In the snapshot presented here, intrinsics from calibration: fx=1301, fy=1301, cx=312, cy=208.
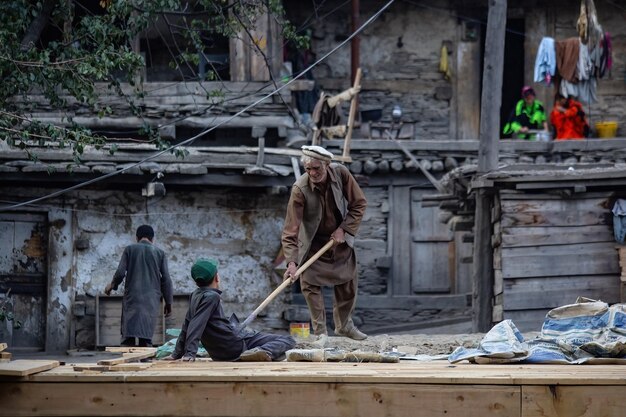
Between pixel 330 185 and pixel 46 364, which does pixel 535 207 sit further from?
pixel 46 364

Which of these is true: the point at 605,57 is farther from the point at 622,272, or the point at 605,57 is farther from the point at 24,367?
the point at 24,367

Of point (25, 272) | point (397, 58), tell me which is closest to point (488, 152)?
point (397, 58)

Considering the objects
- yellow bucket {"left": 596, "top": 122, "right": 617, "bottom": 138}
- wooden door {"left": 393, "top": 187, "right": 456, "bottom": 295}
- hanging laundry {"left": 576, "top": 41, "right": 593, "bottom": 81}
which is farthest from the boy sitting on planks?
yellow bucket {"left": 596, "top": 122, "right": 617, "bottom": 138}

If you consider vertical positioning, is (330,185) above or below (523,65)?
below

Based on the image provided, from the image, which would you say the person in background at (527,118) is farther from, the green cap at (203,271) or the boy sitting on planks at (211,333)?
the green cap at (203,271)

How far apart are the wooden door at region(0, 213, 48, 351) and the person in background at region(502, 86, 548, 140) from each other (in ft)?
25.1

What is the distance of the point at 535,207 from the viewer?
15.1 m

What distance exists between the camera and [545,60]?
2023 cm

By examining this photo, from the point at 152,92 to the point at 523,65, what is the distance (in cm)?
769

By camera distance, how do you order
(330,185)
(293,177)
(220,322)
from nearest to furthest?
(220,322)
(330,185)
(293,177)

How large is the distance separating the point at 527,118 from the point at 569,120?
2.31 ft

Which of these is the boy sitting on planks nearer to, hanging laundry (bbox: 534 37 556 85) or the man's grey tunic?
the man's grey tunic

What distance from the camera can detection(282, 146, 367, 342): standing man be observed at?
1114cm

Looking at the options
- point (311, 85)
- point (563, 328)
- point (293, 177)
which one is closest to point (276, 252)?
point (293, 177)
